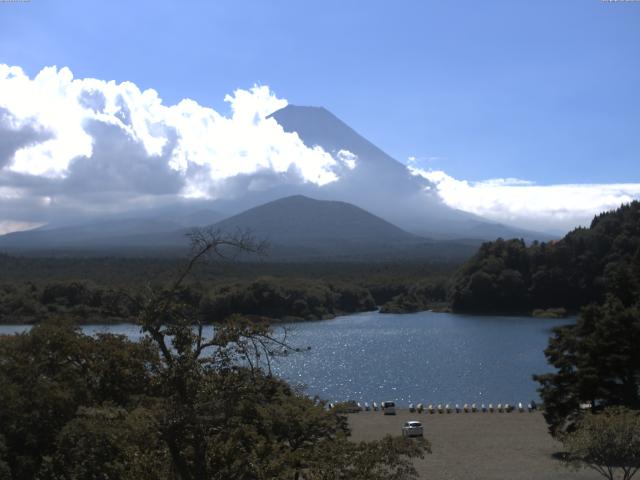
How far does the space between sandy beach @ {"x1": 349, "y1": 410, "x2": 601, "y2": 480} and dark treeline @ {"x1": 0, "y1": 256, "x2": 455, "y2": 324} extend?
18.4 metres

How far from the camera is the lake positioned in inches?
1041

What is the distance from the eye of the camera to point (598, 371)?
15258 millimetres

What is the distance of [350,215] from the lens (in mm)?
176375

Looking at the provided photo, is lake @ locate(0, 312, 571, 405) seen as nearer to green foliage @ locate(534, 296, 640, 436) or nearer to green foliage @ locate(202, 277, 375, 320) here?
green foliage @ locate(202, 277, 375, 320)

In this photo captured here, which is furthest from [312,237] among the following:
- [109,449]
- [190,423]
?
[190,423]

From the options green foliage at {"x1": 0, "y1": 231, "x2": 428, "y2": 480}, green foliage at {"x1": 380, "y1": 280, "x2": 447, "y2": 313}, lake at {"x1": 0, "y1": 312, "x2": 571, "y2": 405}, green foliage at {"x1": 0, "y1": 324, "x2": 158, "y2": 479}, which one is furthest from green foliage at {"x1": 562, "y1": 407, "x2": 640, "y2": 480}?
green foliage at {"x1": 380, "y1": 280, "x2": 447, "y2": 313}

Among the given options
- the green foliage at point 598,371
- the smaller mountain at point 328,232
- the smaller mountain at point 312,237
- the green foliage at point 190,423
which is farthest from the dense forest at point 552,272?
the smaller mountain at point 312,237

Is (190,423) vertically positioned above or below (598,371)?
above

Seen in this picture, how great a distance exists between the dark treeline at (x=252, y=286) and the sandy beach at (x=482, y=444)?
723 inches

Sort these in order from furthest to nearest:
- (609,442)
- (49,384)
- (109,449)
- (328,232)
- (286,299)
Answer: (328,232) → (286,299) → (609,442) → (49,384) → (109,449)

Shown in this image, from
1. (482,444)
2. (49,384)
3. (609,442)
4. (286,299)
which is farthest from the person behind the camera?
(286,299)

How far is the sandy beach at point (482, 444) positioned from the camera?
1448 cm

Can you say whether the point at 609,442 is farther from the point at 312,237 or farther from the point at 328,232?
the point at 328,232

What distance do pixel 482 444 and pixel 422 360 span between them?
53.7 ft
